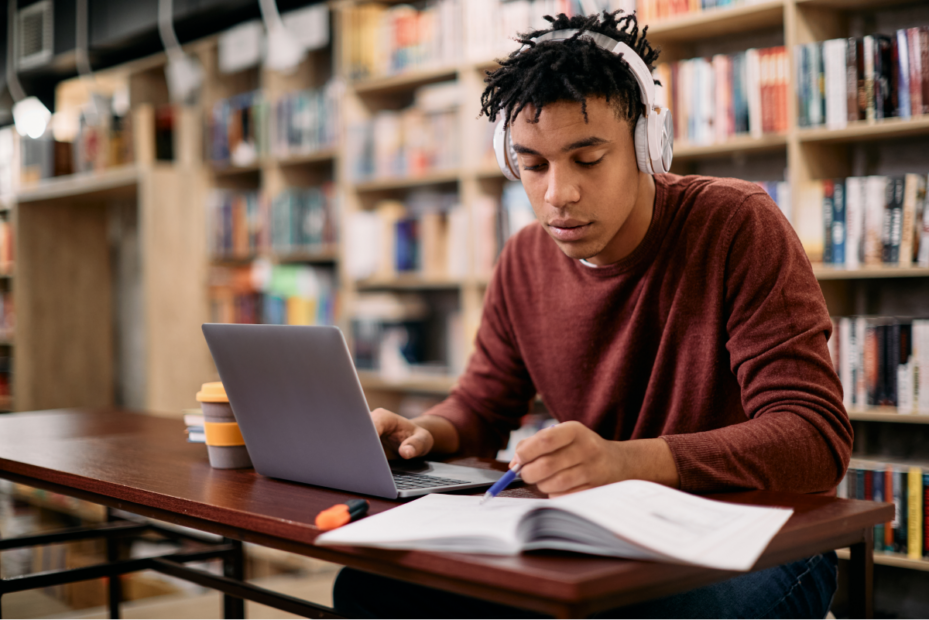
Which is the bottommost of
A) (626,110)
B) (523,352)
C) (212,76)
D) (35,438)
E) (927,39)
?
(35,438)

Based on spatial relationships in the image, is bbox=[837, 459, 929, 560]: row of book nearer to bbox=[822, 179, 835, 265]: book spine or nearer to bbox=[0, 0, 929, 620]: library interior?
bbox=[0, 0, 929, 620]: library interior

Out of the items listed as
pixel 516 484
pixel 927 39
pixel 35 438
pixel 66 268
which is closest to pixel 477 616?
pixel 516 484

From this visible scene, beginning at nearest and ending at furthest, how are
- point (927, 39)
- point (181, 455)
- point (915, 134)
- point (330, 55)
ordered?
1. point (181, 455)
2. point (927, 39)
3. point (915, 134)
4. point (330, 55)

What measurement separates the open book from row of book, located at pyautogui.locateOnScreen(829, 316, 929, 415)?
4.74ft

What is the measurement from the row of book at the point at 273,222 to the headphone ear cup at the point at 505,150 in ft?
7.13

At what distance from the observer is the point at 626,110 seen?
1.24m

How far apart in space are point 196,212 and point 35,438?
2.55 metres

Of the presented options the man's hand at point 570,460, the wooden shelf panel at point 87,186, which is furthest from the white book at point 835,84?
the wooden shelf panel at point 87,186

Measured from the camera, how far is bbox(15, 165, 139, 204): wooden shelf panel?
4000mm

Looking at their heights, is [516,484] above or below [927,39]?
below

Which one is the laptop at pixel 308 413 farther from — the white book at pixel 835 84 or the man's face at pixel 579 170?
the white book at pixel 835 84

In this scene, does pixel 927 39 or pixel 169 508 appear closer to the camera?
pixel 169 508

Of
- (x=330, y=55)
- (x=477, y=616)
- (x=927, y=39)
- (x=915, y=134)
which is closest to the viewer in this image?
(x=477, y=616)

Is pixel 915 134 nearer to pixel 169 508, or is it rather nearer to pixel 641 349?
pixel 641 349
